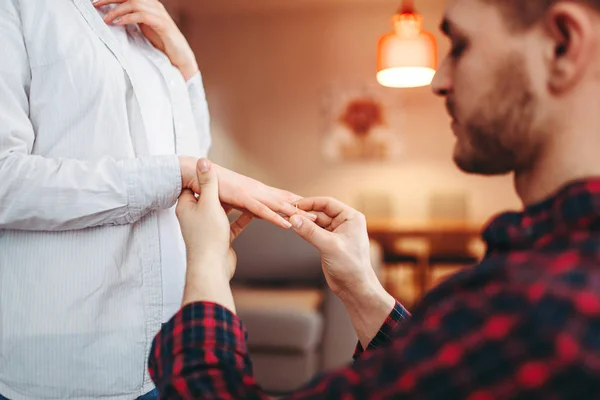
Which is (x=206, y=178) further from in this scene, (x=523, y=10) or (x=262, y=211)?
(x=523, y=10)

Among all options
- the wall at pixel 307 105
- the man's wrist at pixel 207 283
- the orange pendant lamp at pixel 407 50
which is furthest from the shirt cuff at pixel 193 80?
the wall at pixel 307 105

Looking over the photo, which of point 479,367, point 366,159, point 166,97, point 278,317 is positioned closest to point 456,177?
point 366,159

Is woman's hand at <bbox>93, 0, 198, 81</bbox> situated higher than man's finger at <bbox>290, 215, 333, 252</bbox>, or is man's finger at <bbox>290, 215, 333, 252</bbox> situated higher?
woman's hand at <bbox>93, 0, 198, 81</bbox>

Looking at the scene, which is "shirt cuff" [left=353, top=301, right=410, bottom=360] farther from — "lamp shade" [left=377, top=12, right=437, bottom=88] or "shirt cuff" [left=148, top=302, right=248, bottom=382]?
"lamp shade" [left=377, top=12, right=437, bottom=88]

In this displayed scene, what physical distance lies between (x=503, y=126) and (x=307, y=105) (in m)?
6.04

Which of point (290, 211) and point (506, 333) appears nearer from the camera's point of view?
point (506, 333)

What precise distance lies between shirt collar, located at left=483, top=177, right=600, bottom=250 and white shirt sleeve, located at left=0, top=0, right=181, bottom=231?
0.51 m

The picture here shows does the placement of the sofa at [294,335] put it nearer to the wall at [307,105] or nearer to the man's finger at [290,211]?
the man's finger at [290,211]

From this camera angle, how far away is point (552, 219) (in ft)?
1.74

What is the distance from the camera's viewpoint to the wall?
6301 mm

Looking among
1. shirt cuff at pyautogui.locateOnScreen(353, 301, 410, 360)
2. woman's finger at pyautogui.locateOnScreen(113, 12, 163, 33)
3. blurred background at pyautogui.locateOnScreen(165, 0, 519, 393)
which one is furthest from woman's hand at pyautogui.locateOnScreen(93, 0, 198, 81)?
blurred background at pyautogui.locateOnScreen(165, 0, 519, 393)

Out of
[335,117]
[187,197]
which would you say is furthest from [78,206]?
[335,117]

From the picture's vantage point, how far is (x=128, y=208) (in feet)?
2.97

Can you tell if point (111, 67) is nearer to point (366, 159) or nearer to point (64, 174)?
point (64, 174)
